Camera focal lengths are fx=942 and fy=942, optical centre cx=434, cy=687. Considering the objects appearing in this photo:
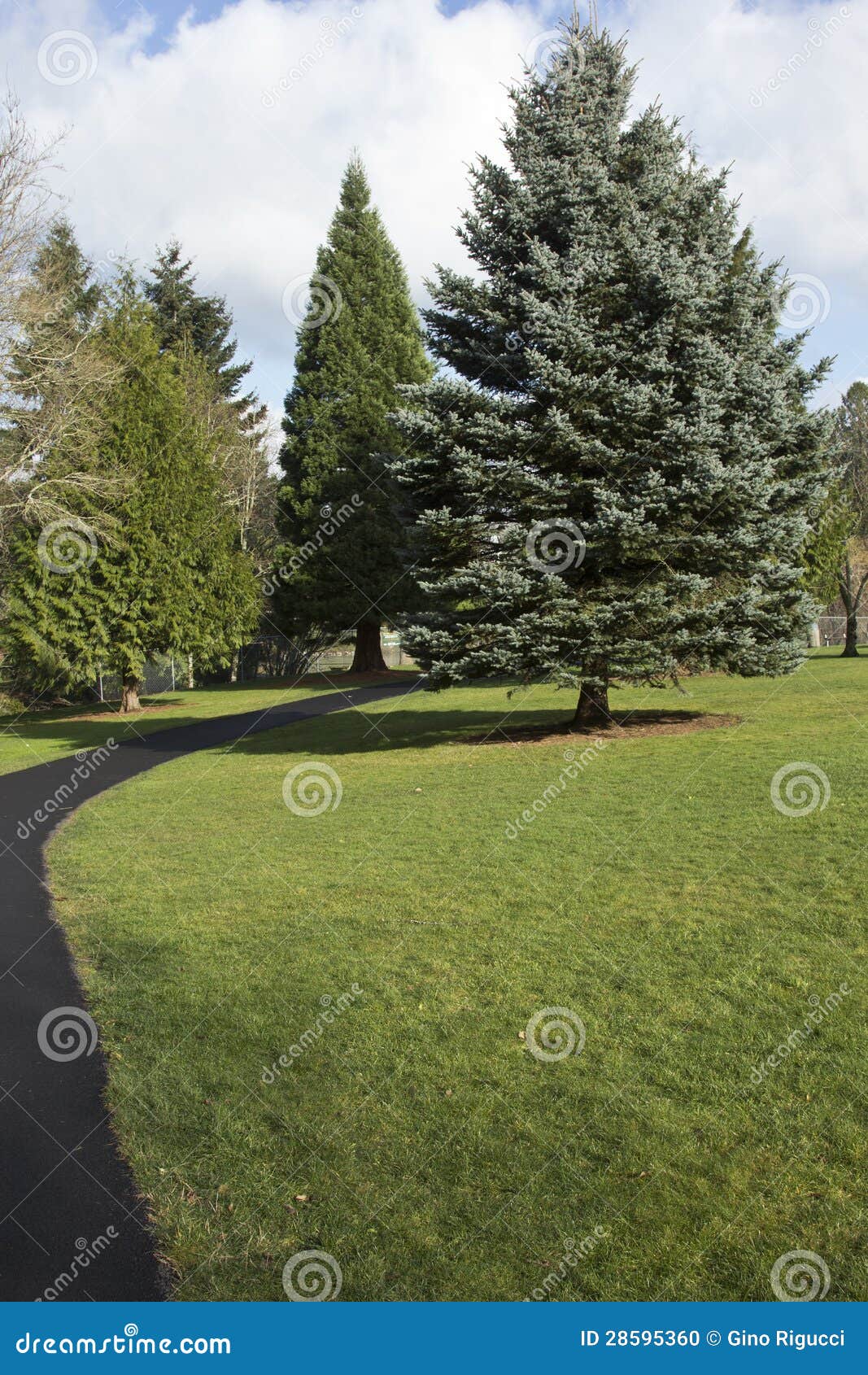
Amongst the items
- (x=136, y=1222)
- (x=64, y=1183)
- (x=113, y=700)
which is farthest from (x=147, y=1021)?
(x=113, y=700)

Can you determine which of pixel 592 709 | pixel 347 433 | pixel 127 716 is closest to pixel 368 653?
pixel 347 433

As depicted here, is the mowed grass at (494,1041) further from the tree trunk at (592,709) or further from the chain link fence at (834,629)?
the chain link fence at (834,629)

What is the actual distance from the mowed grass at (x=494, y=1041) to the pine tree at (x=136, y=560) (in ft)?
54.6

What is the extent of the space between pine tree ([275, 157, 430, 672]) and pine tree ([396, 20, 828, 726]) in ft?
59.2

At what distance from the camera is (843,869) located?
763 centimetres

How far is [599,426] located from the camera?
14.7 meters

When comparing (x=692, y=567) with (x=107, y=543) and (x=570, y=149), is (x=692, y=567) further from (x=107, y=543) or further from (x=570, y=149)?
(x=107, y=543)

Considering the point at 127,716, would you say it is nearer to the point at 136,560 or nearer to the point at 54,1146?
the point at 136,560

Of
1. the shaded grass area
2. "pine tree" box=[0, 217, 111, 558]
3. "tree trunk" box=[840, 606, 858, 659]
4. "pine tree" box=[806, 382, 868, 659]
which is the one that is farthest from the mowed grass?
"tree trunk" box=[840, 606, 858, 659]

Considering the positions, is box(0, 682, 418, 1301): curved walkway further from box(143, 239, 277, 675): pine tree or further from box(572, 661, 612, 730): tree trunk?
box(143, 239, 277, 675): pine tree

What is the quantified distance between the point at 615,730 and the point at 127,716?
57.8ft

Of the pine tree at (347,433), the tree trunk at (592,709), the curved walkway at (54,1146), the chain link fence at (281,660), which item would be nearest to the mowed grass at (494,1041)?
the curved walkway at (54,1146)

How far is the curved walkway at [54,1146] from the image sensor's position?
11.8ft

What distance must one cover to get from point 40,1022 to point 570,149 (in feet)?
51.1
